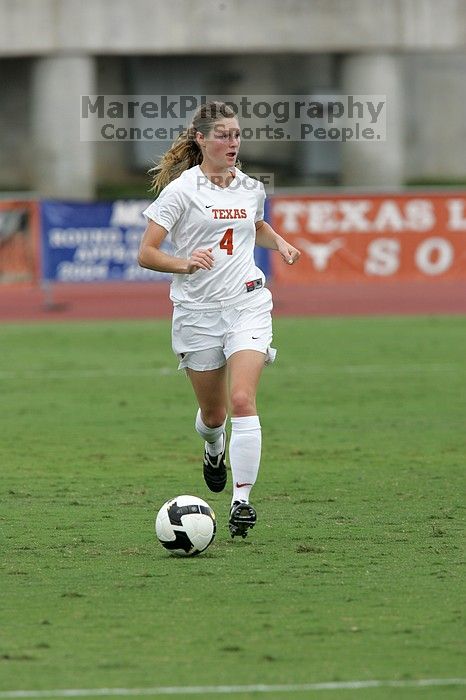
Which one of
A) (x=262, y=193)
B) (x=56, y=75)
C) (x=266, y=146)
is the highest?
(x=262, y=193)

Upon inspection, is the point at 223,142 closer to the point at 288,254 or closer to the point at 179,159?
the point at 179,159

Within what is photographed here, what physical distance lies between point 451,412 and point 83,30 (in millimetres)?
25059

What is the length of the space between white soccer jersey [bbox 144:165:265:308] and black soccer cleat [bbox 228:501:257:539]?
1.14 metres

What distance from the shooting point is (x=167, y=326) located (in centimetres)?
2152

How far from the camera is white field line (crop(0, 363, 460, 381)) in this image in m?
16.2

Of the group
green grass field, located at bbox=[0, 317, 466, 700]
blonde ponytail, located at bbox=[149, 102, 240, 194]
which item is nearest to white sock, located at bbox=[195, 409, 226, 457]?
green grass field, located at bbox=[0, 317, 466, 700]

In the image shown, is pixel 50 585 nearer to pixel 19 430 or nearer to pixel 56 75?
pixel 19 430

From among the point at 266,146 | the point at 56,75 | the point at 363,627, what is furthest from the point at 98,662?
the point at 266,146

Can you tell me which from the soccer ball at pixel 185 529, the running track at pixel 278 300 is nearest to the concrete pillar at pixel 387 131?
the running track at pixel 278 300

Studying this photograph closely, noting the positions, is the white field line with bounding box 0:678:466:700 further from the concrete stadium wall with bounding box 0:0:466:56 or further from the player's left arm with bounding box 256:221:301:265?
the concrete stadium wall with bounding box 0:0:466:56

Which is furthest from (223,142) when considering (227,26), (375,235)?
(227,26)

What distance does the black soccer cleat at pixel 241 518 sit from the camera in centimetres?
770

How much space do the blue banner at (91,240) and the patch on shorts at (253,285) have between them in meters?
14.2

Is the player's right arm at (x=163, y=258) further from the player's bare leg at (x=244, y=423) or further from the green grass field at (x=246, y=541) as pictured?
the green grass field at (x=246, y=541)
